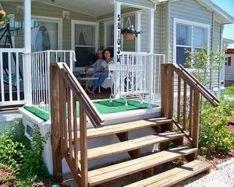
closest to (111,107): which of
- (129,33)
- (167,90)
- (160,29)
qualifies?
(167,90)

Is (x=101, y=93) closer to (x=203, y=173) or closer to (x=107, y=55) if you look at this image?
(x=107, y=55)

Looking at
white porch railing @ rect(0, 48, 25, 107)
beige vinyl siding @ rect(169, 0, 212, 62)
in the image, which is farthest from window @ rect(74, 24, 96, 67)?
white porch railing @ rect(0, 48, 25, 107)

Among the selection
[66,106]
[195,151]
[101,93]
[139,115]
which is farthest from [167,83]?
[101,93]

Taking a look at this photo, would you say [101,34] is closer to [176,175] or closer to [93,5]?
[93,5]

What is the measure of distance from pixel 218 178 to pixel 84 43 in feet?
19.9

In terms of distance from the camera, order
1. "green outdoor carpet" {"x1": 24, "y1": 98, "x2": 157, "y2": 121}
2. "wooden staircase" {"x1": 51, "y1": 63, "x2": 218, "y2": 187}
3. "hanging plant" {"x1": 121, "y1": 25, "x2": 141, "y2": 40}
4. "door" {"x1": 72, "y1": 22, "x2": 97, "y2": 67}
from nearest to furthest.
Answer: "wooden staircase" {"x1": 51, "y1": 63, "x2": 218, "y2": 187}
"green outdoor carpet" {"x1": 24, "y1": 98, "x2": 157, "y2": 121}
"hanging plant" {"x1": 121, "y1": 25, "x2": 141, "y2": 40}
"door" {"x1": 72, "y1": 22, "x2": 97, "y2": 67}

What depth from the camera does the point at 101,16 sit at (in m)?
9.52

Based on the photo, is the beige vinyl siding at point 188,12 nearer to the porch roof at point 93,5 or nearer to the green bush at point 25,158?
the porch roof at point 93,5

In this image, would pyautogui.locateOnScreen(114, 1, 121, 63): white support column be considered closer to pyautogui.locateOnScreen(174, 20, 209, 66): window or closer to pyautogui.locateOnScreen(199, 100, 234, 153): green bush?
pyautogui.locateOnScreen(199, 100, 234, 153): green bush

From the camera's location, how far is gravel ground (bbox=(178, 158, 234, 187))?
4496 millimetres

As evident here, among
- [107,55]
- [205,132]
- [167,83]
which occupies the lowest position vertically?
[205,132]

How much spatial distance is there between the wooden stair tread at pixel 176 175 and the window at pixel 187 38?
5559 mm

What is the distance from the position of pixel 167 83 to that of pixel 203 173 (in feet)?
4.99

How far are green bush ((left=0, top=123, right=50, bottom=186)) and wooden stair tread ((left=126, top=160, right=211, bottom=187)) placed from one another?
1232mm
